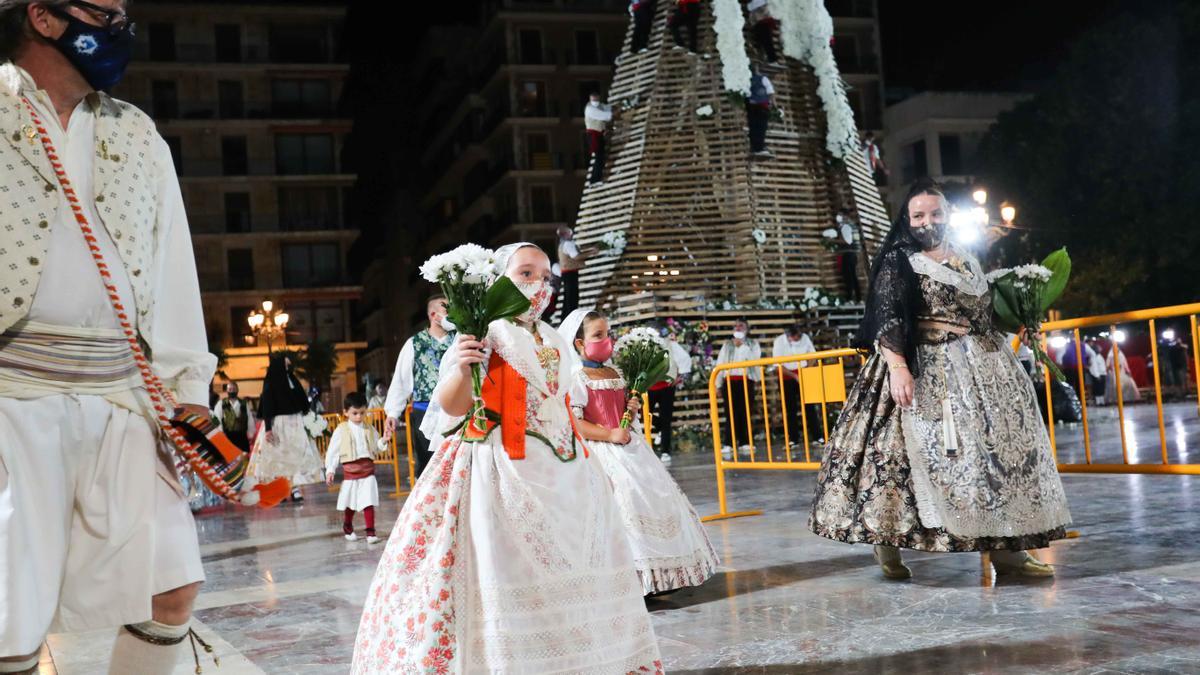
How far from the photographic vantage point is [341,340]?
55.1 m

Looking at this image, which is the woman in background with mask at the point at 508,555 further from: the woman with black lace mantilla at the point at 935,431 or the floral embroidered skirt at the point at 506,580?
the woman with black lace mantilla at the point at 935,431

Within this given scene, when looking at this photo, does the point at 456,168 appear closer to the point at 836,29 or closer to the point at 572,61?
the point at 572,61

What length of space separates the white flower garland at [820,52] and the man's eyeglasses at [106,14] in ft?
65.8

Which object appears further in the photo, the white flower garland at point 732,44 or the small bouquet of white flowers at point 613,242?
the small bouquet of white flowers at point 613,242

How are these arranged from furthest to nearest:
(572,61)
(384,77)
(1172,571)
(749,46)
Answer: (384,77)
(572,61)
(749,46)
(1172,571)

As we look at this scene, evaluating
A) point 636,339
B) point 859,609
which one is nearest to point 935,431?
point 859,609

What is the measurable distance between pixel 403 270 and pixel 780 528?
5682cm

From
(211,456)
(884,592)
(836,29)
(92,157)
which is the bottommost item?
(884,592)

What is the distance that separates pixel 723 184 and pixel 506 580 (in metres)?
18.1

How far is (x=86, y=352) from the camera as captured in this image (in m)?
2.80

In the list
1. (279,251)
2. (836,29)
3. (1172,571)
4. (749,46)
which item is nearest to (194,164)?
(279,251)

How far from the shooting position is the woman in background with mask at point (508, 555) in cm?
395

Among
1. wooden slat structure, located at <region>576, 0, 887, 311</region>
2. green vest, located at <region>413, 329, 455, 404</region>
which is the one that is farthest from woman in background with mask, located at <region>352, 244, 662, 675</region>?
wooden slat structure, located at <region>576, 0, 887, 311</region>

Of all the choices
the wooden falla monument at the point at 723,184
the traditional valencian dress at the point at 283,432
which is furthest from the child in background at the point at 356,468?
the wooden falla monument at the point at 723,184
